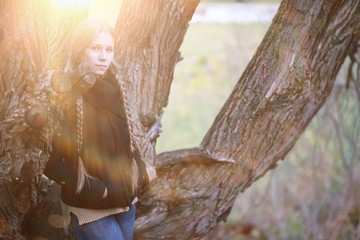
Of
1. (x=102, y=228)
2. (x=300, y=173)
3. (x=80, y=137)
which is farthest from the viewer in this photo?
(x=300, y=173)

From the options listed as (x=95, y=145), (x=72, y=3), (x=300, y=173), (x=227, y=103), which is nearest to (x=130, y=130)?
(x=95, y=145)

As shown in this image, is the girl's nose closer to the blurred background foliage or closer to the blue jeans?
the blue jeans

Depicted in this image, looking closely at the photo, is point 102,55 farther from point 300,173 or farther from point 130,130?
point 300,173

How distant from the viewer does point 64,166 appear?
7.77 ft

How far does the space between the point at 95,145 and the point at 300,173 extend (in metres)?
6.72

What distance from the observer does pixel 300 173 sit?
28.3 feet

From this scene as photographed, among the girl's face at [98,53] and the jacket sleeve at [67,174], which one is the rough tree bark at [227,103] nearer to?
the jacket sleeve at [67,174]

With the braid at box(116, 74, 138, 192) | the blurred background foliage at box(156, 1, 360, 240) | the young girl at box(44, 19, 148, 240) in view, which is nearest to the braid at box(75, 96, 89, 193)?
the young girl at box(44, 19, 148, 240)

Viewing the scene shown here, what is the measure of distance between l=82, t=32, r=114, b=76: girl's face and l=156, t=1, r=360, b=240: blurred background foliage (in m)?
2.98

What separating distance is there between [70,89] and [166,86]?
0.86 m

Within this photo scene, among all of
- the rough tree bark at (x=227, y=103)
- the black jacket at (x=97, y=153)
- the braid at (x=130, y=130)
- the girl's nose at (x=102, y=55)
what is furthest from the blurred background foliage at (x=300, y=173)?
the girl's nose at (x=102, y=55)

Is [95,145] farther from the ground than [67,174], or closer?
farther from the ground

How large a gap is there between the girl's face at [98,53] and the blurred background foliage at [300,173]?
2981 mm

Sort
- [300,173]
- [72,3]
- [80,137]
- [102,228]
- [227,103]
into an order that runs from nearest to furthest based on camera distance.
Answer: [80,137]
[102,228]
[72,3]
[227,103]
[300,173]
